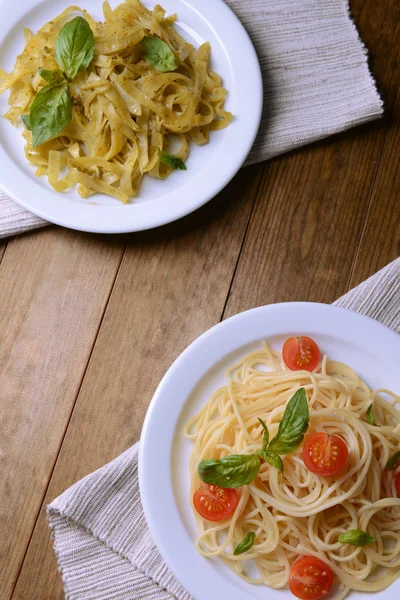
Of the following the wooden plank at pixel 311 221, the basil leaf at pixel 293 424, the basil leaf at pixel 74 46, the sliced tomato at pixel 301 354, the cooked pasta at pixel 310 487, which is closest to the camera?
the basil leaf at pixel 293 424

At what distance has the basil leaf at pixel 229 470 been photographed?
207 cm

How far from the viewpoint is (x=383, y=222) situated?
2.65m

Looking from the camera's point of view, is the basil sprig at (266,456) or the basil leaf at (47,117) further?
the basil leaf at (47,117)

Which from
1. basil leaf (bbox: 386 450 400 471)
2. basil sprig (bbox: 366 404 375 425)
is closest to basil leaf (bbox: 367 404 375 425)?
basil sprig (bbox: 366 404 375 425)

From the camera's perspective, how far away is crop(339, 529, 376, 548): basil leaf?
206cm

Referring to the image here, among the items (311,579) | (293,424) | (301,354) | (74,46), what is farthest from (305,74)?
(311,579)

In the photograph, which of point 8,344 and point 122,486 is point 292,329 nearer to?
point 122,486

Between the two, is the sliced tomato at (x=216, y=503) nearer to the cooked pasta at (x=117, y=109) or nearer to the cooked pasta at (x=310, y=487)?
the cooked pasta at (x=310, y=487)

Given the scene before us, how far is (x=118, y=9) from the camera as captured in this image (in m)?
2.57

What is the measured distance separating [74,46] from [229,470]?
147 centimetres

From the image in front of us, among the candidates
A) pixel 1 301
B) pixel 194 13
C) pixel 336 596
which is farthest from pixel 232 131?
pixel 336 596

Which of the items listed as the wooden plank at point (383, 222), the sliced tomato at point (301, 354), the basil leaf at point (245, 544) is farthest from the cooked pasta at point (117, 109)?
the basil leaf at point (245, 544)

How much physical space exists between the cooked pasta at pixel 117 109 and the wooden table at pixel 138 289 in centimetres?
24

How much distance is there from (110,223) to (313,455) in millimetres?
1018
